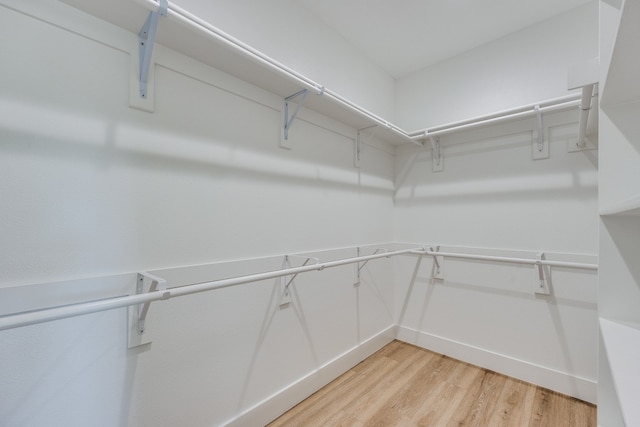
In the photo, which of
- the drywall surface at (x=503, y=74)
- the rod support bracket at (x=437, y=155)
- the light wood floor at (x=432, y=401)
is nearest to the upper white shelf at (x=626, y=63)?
the drywall surface at (x=503, y=74)

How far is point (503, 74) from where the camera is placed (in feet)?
6.43

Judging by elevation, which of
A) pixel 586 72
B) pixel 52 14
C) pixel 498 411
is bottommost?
pixel 498 411

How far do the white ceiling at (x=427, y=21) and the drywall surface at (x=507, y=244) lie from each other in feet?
2.22

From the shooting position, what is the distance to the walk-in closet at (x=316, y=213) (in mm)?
829

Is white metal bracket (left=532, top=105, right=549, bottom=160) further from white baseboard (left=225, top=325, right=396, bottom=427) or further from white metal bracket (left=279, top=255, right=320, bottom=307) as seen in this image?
white baseboard (left=225, top=325, right=396, bottom=427)

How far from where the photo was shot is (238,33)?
1354 mm

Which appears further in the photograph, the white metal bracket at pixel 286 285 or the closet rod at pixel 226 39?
the white metal bracket at pixel 286 285

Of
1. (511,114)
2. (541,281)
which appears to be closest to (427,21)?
(511,114)

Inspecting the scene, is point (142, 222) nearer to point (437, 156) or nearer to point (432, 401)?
point (432, 401)

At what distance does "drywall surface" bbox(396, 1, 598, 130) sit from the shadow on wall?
4.57 ft

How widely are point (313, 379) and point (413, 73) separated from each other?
8.57ft

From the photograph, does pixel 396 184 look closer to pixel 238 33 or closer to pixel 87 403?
pixel 238 33

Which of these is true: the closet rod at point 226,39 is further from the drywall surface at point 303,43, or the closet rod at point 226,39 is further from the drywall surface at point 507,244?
the drywall surface at point 507,244

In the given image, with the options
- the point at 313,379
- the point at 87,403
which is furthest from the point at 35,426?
the point at 313,379
